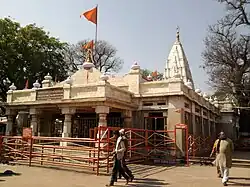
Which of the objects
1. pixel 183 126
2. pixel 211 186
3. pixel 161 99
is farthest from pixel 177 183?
pixel 161 99

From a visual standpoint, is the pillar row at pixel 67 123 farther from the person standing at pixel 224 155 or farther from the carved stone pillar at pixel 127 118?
the person standing at pixel 224 155

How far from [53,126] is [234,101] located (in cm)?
1929

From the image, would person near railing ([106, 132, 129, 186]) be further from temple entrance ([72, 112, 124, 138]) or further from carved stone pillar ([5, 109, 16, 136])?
carved stone pillar ([5, 109, 16, 136])

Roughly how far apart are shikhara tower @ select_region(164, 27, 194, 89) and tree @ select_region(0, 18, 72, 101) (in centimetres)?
1217

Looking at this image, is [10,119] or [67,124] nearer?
[67,124]

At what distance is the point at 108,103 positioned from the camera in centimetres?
1445

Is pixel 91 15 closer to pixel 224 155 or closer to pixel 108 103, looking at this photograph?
pixel 108 103

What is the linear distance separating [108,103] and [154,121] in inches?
150

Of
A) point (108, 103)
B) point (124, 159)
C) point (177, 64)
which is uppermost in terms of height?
point (177, 64)

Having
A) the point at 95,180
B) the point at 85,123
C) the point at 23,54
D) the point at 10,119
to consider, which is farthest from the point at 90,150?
the point at 23,54

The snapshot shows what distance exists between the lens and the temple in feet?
48.7

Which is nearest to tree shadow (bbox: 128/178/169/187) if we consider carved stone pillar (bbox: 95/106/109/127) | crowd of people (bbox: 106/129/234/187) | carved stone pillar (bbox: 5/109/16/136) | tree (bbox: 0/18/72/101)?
crowd of people (bbox: 106/129/234/187)

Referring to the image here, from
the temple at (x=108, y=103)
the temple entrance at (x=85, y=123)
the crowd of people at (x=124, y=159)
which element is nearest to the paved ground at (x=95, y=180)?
the crowd of people at (x=124, y=159)

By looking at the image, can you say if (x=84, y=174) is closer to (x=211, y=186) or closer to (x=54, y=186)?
(x=54, y=186)
